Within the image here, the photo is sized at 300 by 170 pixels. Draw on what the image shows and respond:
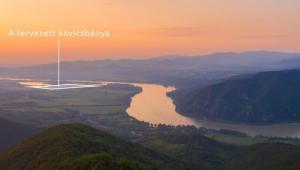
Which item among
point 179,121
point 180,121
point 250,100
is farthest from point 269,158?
point 250,100

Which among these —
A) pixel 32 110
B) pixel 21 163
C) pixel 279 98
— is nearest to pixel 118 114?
pixel 32 110

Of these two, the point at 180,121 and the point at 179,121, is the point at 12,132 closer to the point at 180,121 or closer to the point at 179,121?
the point at 179,121

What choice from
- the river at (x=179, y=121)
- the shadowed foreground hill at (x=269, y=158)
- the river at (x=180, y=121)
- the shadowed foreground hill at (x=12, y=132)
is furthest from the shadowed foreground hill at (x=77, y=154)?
the river at (x=179, y=121)

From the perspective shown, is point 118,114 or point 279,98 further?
point 279,98

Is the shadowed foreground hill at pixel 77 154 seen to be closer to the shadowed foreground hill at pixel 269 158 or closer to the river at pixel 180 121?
the shadowed foreground hill at pixel 269 158

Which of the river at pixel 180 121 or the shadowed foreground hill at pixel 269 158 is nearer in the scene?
the shadowed foreground hill at pixel 269 158

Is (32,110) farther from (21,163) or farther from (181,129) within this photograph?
(21,163)

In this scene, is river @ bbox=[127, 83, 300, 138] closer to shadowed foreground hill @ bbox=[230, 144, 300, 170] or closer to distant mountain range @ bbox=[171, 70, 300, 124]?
distant mountain range @ bbox=[171, 70, 300, 124]
